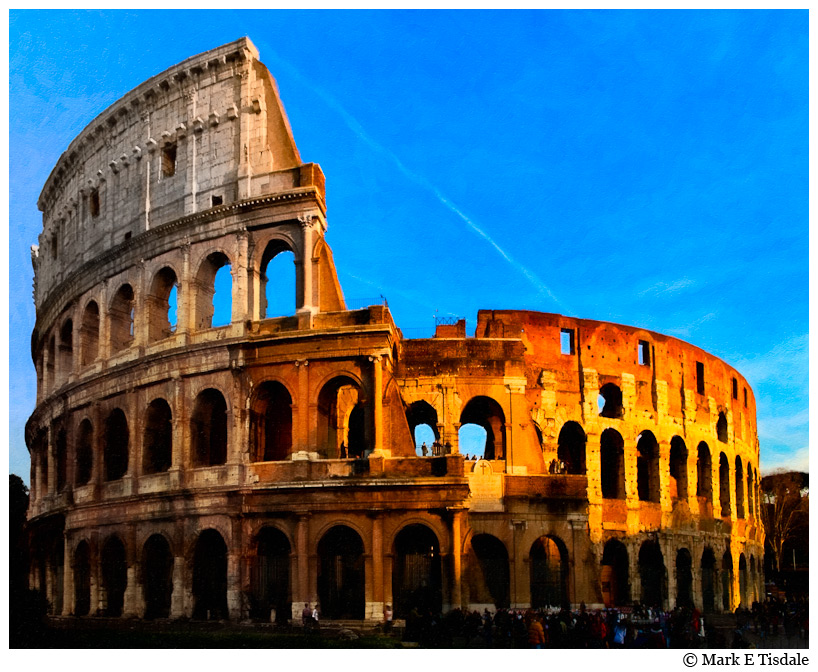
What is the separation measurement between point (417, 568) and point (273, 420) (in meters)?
5.32

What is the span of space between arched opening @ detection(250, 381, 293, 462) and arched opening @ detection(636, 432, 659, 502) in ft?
45.8

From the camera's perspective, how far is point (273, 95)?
2888 centimetres

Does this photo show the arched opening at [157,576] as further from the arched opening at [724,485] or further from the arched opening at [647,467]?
the arched opening at [724,485]

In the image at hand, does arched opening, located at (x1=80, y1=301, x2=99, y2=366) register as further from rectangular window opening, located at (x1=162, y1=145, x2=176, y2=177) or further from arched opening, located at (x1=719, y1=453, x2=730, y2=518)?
arched opening, located at (x1=719, y1=453, x2=730, y2=518)

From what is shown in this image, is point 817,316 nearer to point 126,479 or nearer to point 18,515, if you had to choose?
point 126,479

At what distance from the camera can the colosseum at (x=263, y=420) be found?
2616 cm

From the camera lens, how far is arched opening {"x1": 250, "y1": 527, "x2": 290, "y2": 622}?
25.9m

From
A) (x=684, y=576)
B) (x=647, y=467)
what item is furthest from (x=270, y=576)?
(x=684, y=576)

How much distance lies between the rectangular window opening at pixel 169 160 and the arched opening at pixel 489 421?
34.8 ft

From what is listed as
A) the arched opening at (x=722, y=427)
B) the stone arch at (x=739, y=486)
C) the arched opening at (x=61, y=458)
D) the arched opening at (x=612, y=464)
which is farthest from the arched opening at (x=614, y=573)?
the arched opening at (x=61, y=458)

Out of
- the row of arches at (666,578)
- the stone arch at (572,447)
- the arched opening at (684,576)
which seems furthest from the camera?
the arched opening at (684,576)

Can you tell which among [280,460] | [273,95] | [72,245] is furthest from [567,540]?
[72,245]

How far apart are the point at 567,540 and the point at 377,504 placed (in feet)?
21.5

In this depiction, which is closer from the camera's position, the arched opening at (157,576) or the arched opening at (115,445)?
the arched opening at (157,576)
